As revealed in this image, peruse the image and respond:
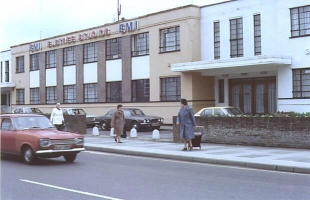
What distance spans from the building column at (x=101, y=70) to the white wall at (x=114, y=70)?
49 centimetres

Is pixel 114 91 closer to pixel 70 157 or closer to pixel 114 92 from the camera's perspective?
pixel 114 92

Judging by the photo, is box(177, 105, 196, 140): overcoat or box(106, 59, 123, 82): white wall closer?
box(177, 105, 196, 140): overcoat

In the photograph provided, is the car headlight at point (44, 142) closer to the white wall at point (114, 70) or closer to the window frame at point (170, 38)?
the window frame at point (170, 38)

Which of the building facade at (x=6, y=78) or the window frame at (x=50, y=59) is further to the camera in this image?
the building facade at (x=6, y=78)

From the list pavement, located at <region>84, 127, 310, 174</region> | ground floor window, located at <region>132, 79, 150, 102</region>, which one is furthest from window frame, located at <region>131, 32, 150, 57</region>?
pavement, located at <region>84, 127, 310, 174</region>

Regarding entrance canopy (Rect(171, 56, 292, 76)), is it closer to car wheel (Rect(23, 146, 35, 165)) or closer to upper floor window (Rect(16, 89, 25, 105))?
car wheel (Rect(23, 146, 35, 165))

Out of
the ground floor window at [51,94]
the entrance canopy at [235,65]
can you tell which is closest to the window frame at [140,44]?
the entrance canopy at [235,65]

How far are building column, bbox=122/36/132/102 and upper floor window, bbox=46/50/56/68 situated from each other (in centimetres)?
992

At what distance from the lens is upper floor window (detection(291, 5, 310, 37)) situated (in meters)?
23.6

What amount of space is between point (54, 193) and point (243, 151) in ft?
29.7

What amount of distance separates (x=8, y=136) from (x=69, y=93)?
26098 millimetres

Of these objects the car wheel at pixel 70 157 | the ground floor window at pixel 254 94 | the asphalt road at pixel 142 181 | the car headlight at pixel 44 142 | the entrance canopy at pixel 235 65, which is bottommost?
the asphalt road at pixel 142 181

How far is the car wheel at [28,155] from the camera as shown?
12.6 m

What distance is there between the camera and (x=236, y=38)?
88.4 feet
